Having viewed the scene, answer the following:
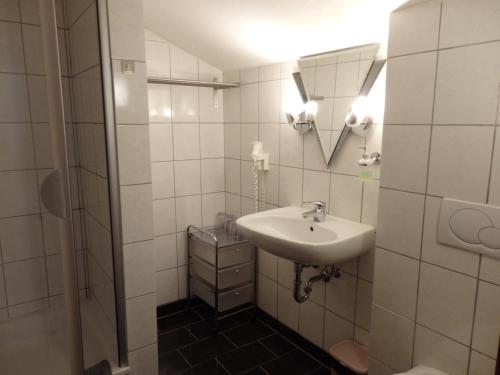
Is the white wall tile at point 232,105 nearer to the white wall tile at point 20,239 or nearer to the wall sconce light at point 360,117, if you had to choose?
the wall sconce light at point 360,117

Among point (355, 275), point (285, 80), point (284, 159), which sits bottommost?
point (355, 275)

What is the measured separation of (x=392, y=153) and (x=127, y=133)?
1013 millimetres

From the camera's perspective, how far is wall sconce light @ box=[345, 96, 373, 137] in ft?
5.56

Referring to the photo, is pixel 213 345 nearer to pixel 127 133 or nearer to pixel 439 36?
pixel 127 133

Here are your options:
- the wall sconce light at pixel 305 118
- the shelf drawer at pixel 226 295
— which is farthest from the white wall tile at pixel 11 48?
the shelf drawer at pixel 226 295

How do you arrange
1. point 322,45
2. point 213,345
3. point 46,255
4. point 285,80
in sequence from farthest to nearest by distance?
point 213,345 < point 285,80 < point 322,45 < point 46,255

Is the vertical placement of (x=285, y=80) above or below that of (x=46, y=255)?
above

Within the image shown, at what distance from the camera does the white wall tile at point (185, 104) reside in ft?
7.98

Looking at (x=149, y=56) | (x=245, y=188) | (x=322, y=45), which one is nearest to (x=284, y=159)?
(x=245, y=188)

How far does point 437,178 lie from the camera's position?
1240 millimetres

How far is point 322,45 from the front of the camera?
183cm

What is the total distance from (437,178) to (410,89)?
334mm

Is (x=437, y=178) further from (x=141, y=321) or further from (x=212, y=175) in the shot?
(x=212, y=175)

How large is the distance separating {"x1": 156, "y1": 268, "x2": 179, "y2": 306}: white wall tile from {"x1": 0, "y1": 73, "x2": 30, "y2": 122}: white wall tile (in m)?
1.70
